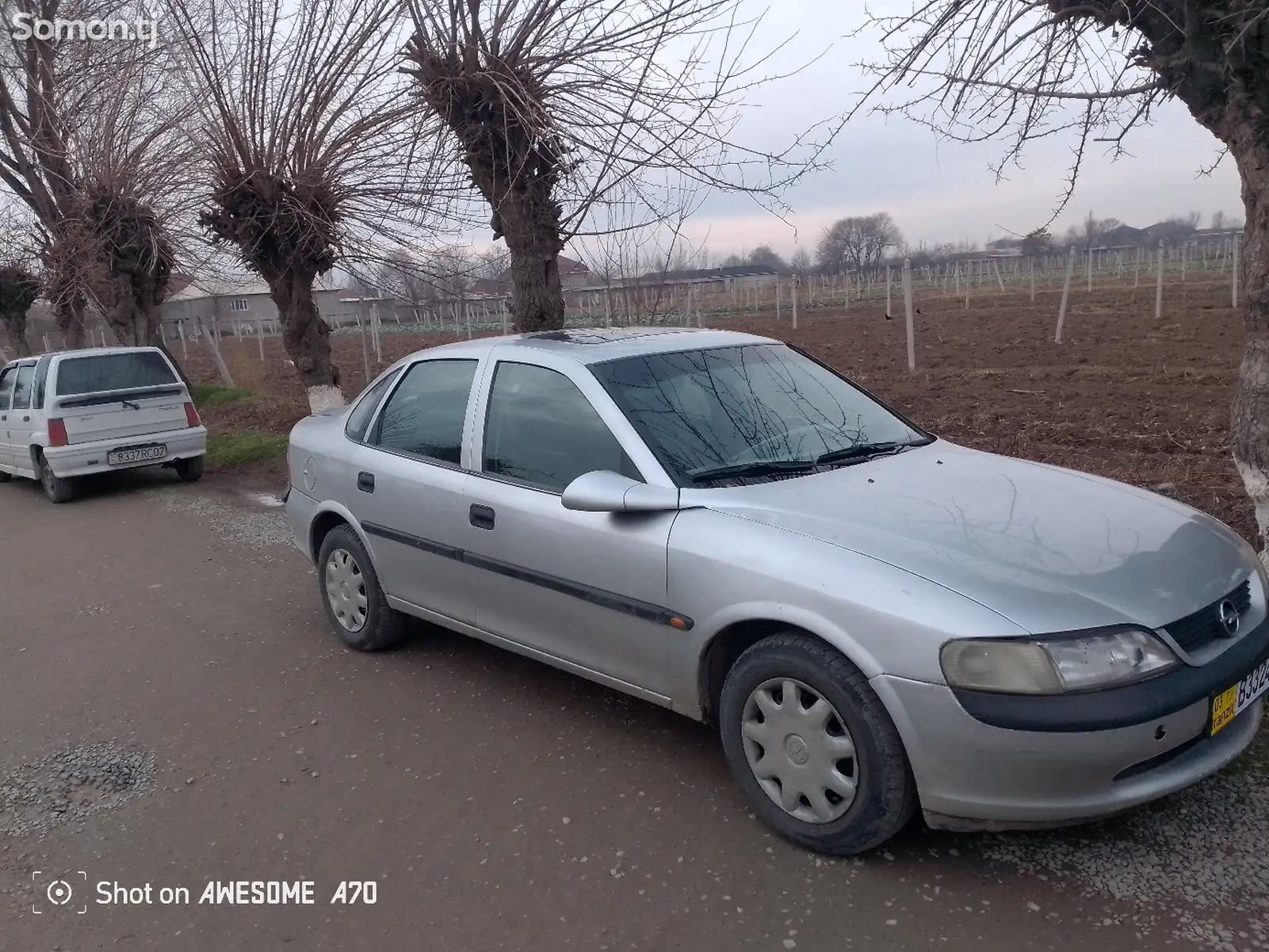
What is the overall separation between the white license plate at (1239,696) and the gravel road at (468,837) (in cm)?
41

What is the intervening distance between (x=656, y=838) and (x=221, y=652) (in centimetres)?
325

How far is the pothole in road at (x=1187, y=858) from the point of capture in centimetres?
274

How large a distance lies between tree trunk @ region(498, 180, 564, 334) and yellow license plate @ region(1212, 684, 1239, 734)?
564cm

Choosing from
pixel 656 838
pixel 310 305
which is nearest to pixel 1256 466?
pixel 656 838

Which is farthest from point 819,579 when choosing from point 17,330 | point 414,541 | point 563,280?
point 17,330

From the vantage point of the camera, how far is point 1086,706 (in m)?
2.71

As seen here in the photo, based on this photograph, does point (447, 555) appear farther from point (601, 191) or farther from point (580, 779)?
point (601, 191)

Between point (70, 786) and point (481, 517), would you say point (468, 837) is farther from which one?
point (70, 786)

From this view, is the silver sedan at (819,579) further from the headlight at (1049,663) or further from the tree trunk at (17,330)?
the tree trunk at (17,330)

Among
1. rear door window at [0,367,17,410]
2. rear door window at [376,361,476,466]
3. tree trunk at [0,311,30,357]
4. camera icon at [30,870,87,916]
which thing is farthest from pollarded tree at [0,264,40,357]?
camera icon at [30,870,87,916]

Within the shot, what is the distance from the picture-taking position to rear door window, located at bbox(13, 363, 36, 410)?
11.5 metres

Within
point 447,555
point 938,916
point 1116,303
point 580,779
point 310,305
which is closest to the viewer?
point 938,916

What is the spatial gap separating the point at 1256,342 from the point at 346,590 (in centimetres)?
472

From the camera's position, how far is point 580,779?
3793mm
